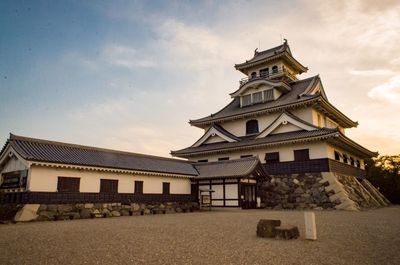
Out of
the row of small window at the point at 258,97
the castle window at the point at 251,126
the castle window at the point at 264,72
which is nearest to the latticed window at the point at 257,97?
the row of small window at the point at 258,97

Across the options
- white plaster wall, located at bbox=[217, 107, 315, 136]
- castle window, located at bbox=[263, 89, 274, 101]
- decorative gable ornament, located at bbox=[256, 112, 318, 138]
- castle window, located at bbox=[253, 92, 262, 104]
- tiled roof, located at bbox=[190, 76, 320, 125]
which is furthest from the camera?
castle window, located at bbox=[253, 92, 262, 104]

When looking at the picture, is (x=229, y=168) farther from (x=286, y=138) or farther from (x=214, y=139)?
(x=214, y=139)

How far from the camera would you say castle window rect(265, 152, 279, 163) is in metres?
26.1

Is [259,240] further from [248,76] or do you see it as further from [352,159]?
[248,76]

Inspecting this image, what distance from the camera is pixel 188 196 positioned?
2489 cm

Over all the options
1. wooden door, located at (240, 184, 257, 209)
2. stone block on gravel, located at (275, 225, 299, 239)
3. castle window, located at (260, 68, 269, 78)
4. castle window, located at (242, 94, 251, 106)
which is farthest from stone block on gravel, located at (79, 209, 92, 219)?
castle window, located at (260, 68, 269, 78)

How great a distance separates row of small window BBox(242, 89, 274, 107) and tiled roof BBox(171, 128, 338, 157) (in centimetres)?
499

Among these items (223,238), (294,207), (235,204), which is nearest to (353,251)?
(223,238)

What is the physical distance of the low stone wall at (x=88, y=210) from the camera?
49.8 feet

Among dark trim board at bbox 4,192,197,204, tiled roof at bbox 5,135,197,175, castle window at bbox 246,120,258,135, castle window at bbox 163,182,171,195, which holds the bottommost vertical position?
dark trim board at bbox 4,192,197,204

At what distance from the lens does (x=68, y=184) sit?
17.2 m

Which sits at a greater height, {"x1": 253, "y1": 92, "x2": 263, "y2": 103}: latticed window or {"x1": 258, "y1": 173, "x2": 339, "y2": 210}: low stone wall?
{"x1": 253, "y1": 92, "x2": 263, "y2": 103}: latticed window

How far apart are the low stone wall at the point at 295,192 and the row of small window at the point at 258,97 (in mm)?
9637

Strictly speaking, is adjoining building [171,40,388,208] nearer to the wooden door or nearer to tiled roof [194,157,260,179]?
the wooden door
